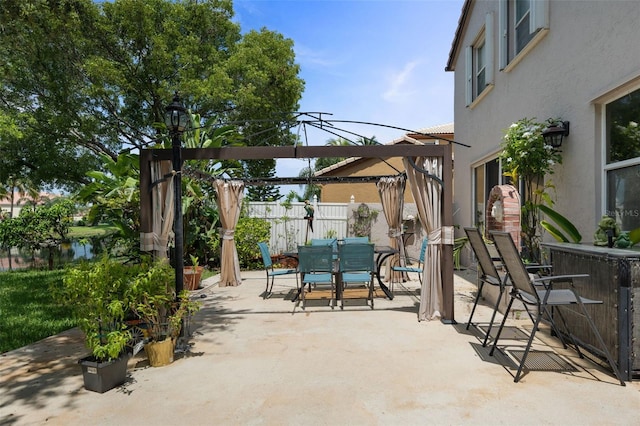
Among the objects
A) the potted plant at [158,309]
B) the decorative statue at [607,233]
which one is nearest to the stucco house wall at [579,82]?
the decorative statue at [607,233]

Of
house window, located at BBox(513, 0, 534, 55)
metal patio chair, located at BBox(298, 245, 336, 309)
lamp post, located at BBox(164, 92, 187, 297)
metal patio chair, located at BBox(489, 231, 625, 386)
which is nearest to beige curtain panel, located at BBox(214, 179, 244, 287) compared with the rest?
metal patio chair, located at BBox(298, 245, 336, 309)

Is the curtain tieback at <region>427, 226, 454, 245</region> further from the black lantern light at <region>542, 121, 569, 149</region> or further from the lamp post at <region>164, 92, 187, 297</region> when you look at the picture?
the lamp post at <region>164, 92, 187, 297</region>

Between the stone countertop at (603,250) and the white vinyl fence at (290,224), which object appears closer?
the stone countertop at (603,250)

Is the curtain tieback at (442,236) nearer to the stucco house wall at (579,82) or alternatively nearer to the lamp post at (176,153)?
the stucco house wall at (579,82)

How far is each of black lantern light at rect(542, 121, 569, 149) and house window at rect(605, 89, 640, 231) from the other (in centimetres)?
62

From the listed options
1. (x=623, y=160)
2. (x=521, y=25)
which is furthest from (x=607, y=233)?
(x=521, y=25)

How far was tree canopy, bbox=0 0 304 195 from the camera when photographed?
38.2 feet

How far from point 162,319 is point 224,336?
1.01 metres

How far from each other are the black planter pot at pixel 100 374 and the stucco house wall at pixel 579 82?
557 cm

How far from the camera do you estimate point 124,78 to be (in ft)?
40.3

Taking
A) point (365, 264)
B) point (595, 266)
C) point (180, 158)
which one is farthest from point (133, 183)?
point (595, 266)

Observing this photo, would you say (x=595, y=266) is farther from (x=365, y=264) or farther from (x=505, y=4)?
(x=505, y=4)

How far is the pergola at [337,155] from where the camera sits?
16.2 feet

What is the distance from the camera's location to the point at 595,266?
11.3 feet
